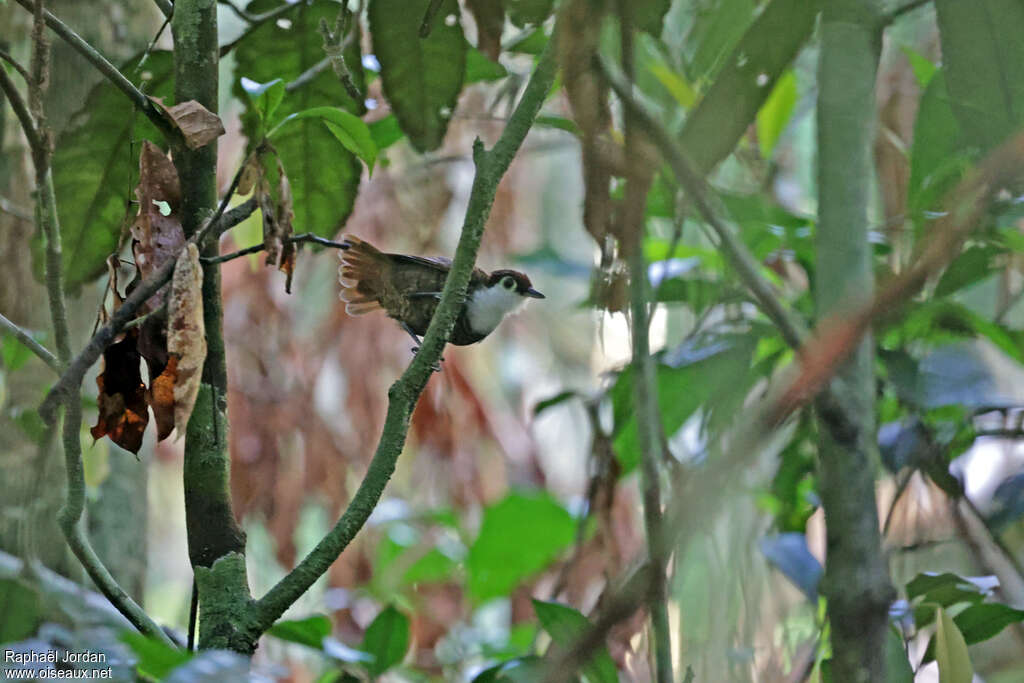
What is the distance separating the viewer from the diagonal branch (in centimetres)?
87

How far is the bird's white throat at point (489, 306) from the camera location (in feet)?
5.59

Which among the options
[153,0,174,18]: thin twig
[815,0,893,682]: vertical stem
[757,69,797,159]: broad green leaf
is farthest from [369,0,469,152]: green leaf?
[757,69,797,159]: broad green leaf

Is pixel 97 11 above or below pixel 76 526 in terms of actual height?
above

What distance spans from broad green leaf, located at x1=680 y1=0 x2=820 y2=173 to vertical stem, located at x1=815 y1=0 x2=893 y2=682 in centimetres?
4

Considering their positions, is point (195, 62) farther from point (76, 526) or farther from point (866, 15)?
point (866, 15)

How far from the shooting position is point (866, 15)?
3.32ft

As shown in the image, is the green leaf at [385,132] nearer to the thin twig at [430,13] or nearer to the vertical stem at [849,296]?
the thin twig at [430,13]

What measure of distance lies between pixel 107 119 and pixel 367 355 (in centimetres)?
223

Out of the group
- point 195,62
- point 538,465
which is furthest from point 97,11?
point 538,465

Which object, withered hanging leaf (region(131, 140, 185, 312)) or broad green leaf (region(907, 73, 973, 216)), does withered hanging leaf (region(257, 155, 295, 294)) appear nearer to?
withered hanging leaf (region(131, 140, 185, 312))

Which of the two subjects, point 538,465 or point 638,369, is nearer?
point 638,369

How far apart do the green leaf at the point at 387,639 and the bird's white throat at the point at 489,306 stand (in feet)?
1.65

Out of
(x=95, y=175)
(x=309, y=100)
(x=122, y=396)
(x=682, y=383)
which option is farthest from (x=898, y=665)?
(x=95, y=175)

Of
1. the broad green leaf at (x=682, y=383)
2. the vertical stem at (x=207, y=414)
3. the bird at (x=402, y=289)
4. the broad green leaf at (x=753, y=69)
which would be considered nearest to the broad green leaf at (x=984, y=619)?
the broad green leaf at (x=682, y=383)
